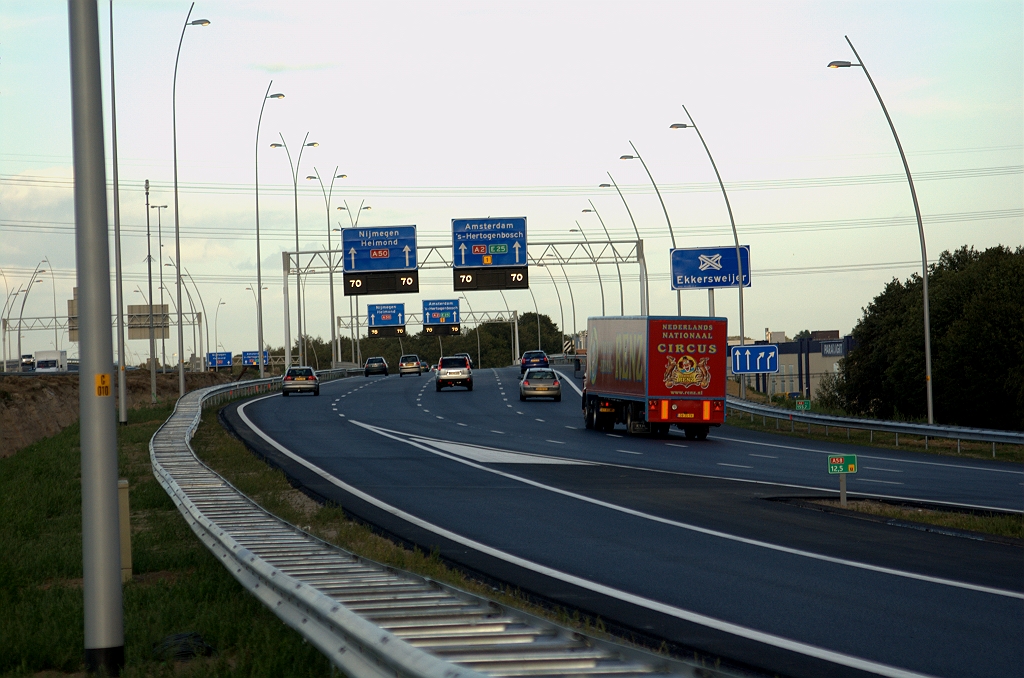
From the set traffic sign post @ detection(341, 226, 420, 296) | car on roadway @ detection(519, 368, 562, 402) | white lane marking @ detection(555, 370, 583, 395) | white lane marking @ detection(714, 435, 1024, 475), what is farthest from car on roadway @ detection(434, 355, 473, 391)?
white lane marking @ detection(714, 435, 1024, 475)

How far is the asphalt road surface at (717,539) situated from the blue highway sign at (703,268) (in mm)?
19571

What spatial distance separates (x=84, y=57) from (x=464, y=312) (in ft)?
416

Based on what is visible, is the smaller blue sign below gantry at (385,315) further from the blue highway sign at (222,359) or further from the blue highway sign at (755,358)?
the blue highway sign at (755,358)

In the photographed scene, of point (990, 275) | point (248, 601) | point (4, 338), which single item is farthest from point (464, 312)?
point (248, 601)

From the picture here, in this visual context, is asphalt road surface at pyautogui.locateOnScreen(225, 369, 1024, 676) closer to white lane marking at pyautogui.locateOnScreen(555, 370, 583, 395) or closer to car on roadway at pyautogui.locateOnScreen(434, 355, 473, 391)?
white lane marking at pyautogui.locateOnScreen(555, 370, 583, 395)

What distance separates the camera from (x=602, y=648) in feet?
20.2

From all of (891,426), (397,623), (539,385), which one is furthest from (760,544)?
(539,385)

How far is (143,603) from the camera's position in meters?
11.0

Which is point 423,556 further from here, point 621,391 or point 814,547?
point 621,391

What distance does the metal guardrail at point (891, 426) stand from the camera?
1211 inches

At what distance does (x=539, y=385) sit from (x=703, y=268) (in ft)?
32.1

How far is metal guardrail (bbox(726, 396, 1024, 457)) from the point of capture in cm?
3077

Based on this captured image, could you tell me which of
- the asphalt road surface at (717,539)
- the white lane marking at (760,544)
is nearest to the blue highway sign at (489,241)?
the asphalt road surface at (717,539)

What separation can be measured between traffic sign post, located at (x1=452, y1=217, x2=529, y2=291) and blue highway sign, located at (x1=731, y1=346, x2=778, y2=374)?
98.0ft
